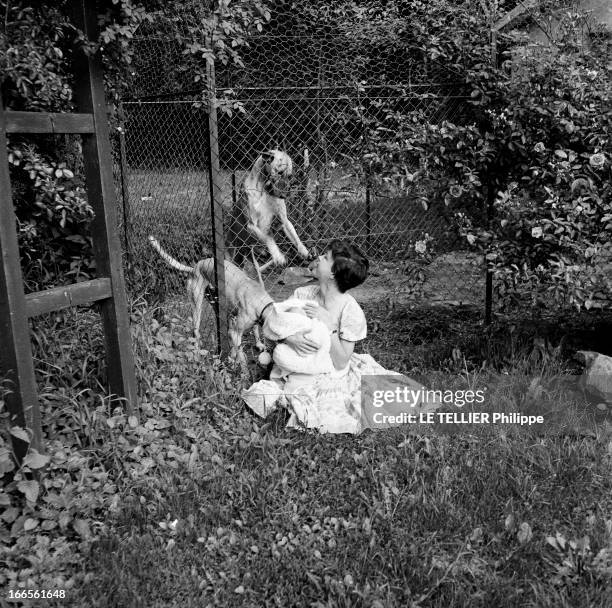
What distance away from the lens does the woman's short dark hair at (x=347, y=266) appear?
418cm

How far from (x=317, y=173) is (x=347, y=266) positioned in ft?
7.02

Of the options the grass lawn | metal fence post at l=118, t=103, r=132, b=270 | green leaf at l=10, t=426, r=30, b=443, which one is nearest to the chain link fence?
metal fence post at l=118, t=103, r=132, b=270

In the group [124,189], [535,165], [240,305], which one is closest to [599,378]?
[535,165]

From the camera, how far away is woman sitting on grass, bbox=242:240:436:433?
386 cm

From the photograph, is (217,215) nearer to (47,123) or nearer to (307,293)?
(307,293)

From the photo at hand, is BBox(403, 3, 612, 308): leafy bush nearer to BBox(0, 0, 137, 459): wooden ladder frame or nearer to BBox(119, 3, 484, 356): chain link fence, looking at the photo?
BBox(119, 3, 484, 356): chain link fence

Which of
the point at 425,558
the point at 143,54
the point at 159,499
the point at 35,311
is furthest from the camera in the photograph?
the point at 143,54

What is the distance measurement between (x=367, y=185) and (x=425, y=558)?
3.21m

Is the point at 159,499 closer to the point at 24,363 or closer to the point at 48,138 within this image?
the point at 24,363

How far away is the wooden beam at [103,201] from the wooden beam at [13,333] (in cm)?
48

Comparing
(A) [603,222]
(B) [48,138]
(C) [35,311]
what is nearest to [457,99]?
(A) [603,222]

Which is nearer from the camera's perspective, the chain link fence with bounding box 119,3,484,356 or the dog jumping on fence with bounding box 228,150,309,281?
the chain link fence with bounding box 119,3,484,356

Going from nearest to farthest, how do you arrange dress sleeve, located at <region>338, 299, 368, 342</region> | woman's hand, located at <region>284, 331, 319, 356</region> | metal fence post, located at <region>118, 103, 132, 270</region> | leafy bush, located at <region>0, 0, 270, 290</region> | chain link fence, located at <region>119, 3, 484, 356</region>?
leafy bush, located at <region>0, 0, 270, 290</region>
woman's hand, located at <region>284, 331, 319, 356</region>
dress sleeve, located at <region>338, 299, 368, 342</region>
chain link fence, located at <region>119, 3, 484, 356</region>
metal fence post, located at <region>118, 103, 132, 270</region>

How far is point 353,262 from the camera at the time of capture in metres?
4.19
